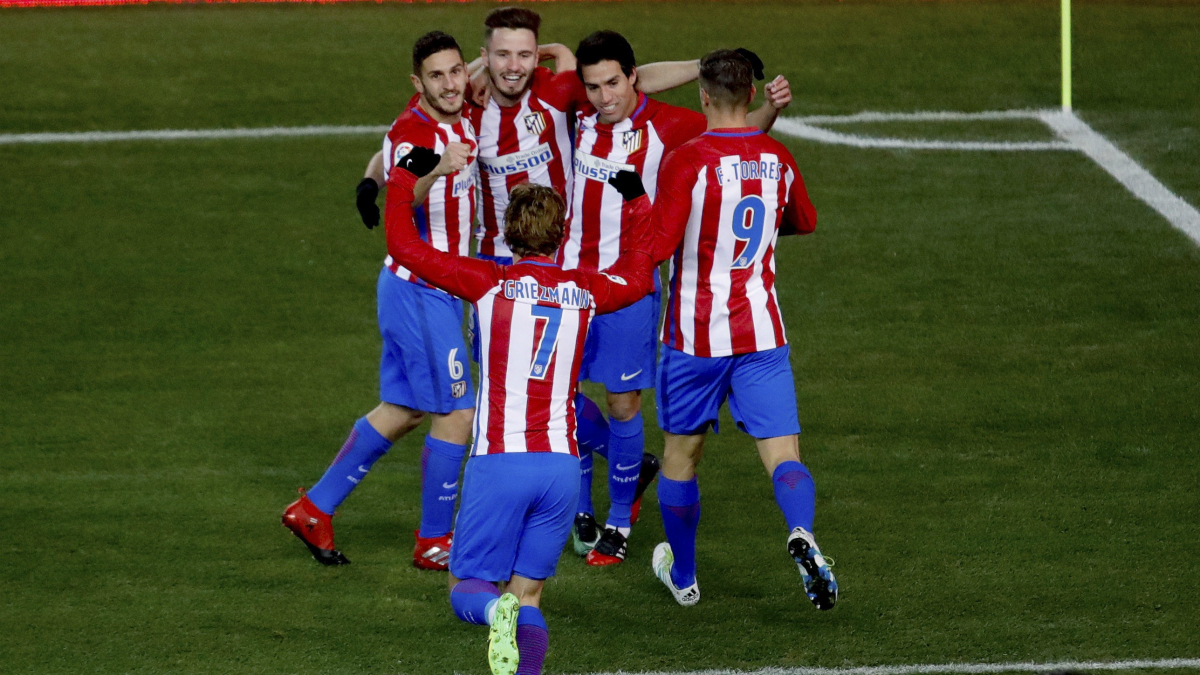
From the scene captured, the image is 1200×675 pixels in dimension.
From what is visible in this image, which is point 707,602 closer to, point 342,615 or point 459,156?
point 342,615

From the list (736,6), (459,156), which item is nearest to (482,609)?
(459,156)

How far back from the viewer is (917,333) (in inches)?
369

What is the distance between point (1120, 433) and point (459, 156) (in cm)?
428

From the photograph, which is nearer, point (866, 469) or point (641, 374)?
point (641, 374)

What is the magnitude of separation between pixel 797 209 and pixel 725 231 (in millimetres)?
342

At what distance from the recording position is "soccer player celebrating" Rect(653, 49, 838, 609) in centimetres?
568

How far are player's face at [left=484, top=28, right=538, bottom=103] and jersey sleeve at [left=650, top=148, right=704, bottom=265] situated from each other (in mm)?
1157

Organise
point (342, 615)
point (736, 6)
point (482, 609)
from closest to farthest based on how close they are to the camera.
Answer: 1. point (482, 609)
2. point (342, 615)
3. point (736, 6)

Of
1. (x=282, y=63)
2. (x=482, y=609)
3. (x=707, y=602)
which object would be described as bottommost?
(x=707, y=602)

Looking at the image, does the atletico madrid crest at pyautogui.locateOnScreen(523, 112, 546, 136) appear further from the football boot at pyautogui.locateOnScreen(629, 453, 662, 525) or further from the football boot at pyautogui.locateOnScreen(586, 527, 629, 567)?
the football boot at pyautogui.locateOnScreen(586, 527, 629, 567)

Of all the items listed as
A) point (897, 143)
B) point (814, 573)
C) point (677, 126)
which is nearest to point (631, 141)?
point (677, 126)

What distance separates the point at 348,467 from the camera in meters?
6.61

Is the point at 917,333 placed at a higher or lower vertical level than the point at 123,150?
lower

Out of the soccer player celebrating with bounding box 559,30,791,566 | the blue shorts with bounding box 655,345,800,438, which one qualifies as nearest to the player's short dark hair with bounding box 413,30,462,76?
the soccer player celebrating with bounding box 559,30,791,566
